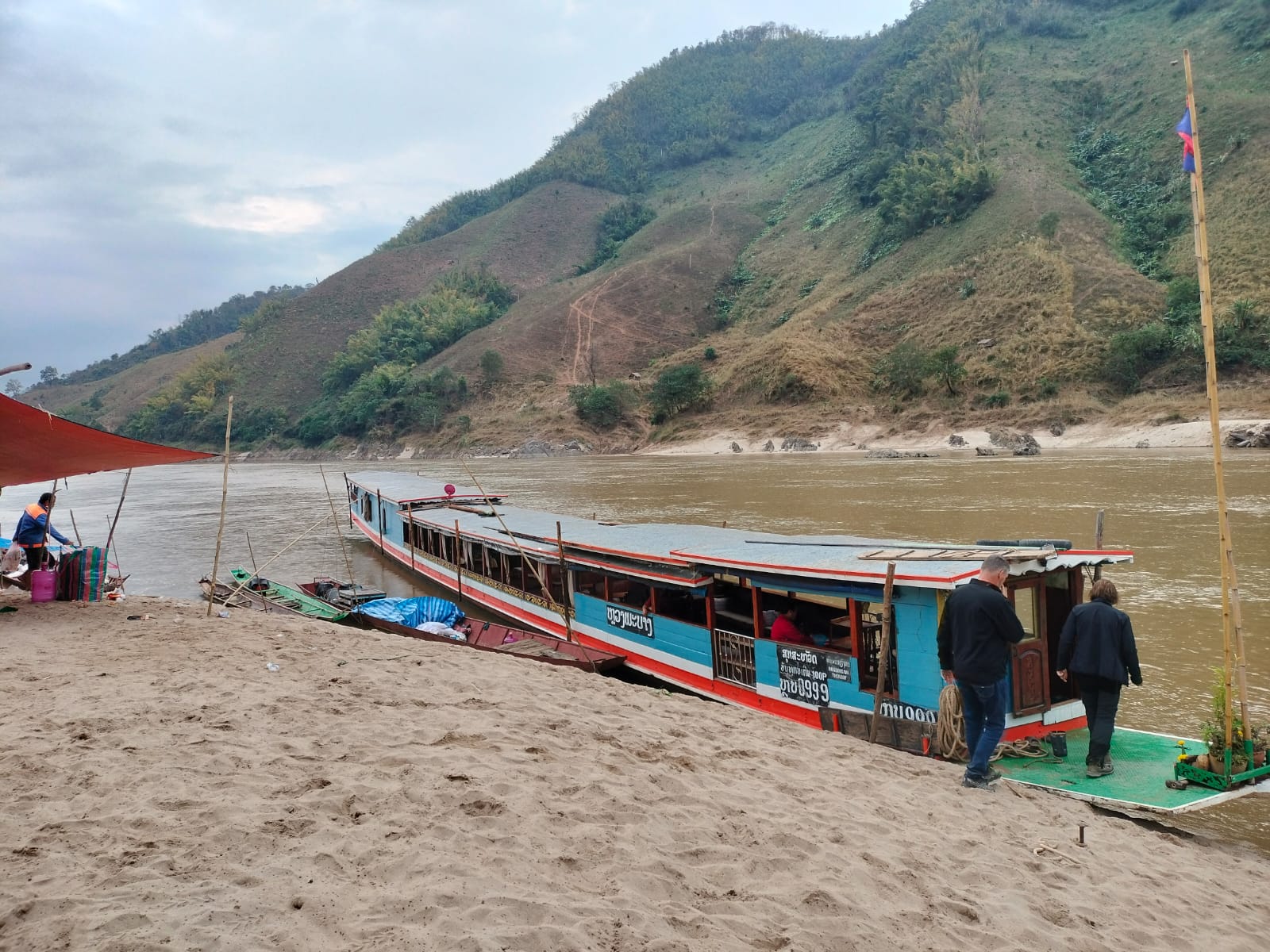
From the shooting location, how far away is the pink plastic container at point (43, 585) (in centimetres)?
1066

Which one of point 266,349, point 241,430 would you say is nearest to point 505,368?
point 241,430

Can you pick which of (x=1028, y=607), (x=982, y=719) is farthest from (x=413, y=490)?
(x=982, y=719)

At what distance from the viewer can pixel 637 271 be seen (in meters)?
96.6

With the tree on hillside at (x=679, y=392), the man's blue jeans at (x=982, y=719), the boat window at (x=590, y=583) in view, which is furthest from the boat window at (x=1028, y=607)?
the tree on hillside at (x=679, y=392)

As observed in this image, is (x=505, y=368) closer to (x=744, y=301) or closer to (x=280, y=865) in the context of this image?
(x=744, y=301)

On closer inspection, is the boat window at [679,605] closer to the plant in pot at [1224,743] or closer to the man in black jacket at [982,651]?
the man in black jacket at [982,651]

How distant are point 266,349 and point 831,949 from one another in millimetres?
124057

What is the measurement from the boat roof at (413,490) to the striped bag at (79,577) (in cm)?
667

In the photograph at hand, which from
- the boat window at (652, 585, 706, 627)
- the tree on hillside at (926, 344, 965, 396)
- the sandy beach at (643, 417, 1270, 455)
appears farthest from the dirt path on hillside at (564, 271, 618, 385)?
the boat window at (652, 585, 706, 627)

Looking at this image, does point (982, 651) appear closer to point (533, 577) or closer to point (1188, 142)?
point (1188, 142)

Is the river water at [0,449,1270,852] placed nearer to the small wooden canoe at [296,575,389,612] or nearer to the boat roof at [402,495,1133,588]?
the small wooden canoe at [296,575,389,612]

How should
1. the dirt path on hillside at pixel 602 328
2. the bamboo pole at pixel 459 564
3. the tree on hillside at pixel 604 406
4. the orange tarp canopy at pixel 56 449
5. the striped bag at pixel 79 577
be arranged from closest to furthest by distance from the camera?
the orange tarp canopy at pixel 56 449, the striped bag at pixel 79 577, the bamboo pole at pixel 459 564, the tree on hillside at pixel 604 406, the dirt path on hillside at pixel 602 328

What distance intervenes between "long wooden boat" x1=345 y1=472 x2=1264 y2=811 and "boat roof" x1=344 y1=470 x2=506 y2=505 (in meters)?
4.51

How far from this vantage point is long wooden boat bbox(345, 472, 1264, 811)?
6676 millimetres
